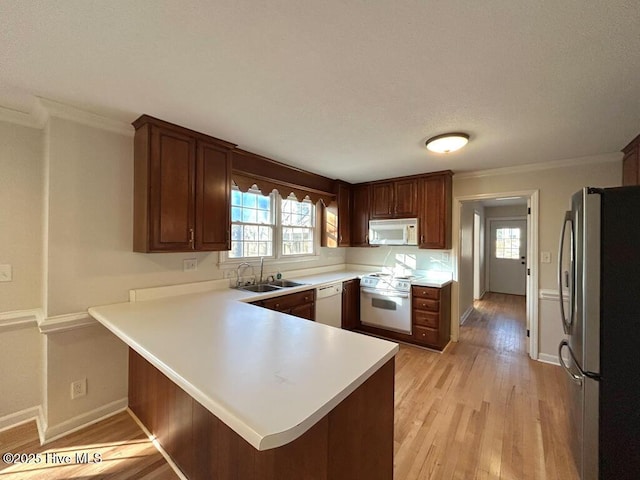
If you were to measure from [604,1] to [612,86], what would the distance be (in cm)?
86

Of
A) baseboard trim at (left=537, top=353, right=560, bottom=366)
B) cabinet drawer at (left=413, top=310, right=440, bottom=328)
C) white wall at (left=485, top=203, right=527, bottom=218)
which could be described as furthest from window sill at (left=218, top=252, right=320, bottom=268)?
white wall at (left=485, top=203, right=527, bottom=218)

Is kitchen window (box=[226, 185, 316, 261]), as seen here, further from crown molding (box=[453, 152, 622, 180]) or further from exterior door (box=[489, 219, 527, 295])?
exterior door (box=[489, 219, 527, 295])

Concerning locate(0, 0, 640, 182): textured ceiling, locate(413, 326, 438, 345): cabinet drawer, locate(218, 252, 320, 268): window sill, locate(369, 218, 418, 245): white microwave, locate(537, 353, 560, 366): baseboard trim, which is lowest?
locate(537, 353, 560, 366): baseboard trim

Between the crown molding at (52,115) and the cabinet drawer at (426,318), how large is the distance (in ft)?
12.2

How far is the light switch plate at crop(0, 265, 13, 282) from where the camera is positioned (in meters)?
1.91

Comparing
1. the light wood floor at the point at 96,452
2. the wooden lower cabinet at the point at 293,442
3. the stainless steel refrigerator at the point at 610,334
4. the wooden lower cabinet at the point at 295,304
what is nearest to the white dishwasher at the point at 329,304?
the wooden lower cabinet at the point at 295,304

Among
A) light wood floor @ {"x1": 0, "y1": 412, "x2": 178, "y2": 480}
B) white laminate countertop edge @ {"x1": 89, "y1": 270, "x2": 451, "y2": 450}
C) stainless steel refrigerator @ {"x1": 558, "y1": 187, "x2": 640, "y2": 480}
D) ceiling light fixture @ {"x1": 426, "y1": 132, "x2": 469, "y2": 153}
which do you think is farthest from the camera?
ceiling light fixture @ {"x1": 426, "y1": 132, "x2": 469, "y2": 153}

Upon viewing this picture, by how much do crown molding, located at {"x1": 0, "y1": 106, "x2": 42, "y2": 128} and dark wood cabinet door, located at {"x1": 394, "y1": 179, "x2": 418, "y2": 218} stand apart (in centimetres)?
387

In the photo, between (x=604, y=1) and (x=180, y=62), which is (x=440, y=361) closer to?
(x=604, y=1)

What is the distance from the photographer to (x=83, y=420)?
201 cm

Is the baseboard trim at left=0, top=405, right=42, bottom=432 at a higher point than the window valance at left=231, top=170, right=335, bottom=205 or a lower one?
lower

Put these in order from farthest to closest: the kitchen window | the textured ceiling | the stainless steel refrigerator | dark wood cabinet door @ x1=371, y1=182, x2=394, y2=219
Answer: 1. dark wood cabinet door @ x1=371, y1=182, x2=394, y2=219
2. the kitchen window
3. the stainless steel refrigerator
4. the textured ceiling

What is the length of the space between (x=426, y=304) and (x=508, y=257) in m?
4.83

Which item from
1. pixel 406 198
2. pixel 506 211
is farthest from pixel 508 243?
pixel 406 198
